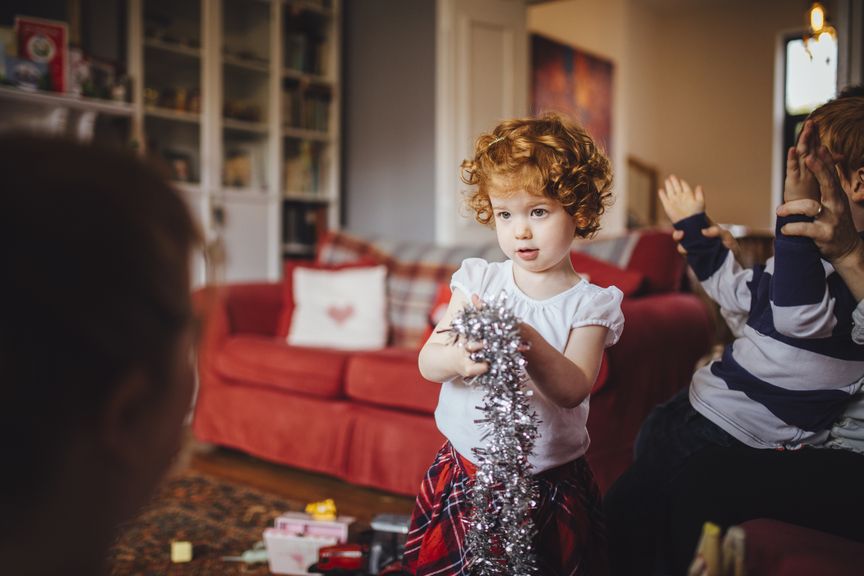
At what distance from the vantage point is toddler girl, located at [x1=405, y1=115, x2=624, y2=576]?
3.47ft

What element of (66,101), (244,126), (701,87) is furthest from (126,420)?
(701,87)

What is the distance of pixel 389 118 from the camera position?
5027 mm

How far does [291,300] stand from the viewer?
3.21 m

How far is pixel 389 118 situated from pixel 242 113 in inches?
39.2

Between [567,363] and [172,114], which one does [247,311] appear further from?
[567,363]

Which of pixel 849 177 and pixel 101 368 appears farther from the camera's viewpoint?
pixel 849 177

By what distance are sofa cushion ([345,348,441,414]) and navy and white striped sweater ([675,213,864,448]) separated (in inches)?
45.0

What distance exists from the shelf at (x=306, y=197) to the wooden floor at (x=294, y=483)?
223 centimetres

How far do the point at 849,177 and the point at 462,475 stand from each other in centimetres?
→ 79

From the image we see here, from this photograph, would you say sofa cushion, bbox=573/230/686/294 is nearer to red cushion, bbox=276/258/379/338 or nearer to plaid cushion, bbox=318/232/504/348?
plaid cushion, bbox=318/232/504/348

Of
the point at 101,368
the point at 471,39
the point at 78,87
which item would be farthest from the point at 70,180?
the point at 471,39

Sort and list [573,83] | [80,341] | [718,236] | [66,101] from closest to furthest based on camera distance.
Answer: [80,341] < [718,236] < [66,101] < [573,83]

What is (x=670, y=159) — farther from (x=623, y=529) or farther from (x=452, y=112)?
(x=623, y=529)

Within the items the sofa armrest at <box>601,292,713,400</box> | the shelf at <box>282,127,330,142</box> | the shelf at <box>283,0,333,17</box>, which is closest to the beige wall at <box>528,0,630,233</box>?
the shelf at <box>283,0,333,17</box>
